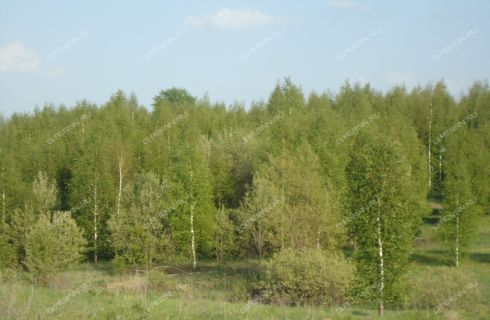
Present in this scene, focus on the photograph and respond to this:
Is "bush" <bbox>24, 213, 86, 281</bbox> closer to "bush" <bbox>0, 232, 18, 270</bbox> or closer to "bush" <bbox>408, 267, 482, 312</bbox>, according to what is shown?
"bush" <bbox>0, 232, 18, 270</bbox>

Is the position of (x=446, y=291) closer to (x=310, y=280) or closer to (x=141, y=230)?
(x=310, y=280)

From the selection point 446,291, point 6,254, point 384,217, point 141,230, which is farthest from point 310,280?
point 6,254

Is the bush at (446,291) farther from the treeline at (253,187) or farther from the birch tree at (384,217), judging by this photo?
the treeline at (253,187)

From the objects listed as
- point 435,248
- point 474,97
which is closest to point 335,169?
point 435,248

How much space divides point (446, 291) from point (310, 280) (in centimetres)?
642

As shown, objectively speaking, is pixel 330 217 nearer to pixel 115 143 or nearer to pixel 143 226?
pixel 143 226

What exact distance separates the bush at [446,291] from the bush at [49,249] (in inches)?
812

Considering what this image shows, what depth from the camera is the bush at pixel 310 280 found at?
25078 millimetres

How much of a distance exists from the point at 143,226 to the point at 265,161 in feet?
39.7

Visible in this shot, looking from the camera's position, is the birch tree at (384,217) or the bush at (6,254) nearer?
the birch tree at (384,217)

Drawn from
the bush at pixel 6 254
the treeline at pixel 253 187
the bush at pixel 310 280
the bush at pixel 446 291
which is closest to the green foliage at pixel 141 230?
the treeline at pixel 253 187

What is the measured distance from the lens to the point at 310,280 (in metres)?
25.1

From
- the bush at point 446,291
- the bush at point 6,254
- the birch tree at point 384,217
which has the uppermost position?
the birch tree at point 384,217

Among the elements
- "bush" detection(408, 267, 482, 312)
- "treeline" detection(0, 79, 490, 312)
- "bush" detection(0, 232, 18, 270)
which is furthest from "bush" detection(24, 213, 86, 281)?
"bush" detection(408, 267, 482, 312)
